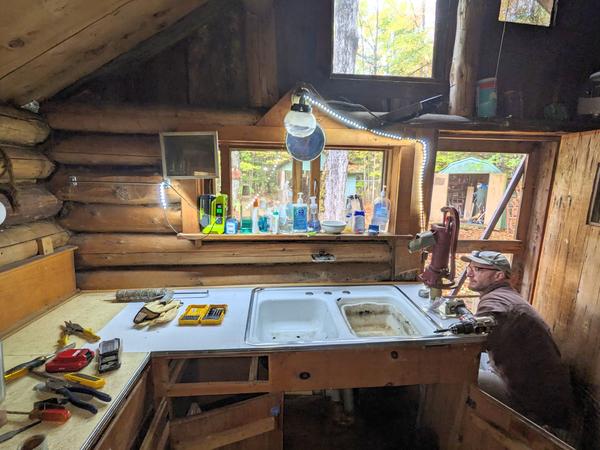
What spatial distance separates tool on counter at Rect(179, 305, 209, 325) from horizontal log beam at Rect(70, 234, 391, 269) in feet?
1.23

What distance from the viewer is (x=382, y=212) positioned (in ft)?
6.61

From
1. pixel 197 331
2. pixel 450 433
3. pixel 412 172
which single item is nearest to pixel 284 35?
pixel 412 172

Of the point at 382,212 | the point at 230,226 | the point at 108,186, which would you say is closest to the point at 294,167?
the point at 230,226

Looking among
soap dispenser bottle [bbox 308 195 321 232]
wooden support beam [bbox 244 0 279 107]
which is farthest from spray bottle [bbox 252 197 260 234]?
wooden support beam [bbox 244 0 279 107]

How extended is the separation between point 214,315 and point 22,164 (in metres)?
1.27

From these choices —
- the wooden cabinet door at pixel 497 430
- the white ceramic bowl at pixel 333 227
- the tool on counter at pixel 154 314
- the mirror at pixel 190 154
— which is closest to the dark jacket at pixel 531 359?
the wooden cabinet door at pixel 497 430

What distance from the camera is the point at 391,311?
1.83 meters

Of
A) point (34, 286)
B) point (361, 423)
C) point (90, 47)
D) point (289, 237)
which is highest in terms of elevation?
point (90, 47)

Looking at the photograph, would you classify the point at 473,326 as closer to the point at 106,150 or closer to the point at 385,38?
the point at 385,38

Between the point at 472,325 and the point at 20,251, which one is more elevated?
the point at 20,251

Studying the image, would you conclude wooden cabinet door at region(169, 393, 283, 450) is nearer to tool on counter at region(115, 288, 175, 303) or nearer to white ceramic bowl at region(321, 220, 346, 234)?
tool on counter at region(115, 288, 175, 303)

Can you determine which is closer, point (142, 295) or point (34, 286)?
point (34, 286)

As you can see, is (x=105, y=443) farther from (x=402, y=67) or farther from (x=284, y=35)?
(x=402, y=67)

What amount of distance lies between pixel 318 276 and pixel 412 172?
3.10 ft
